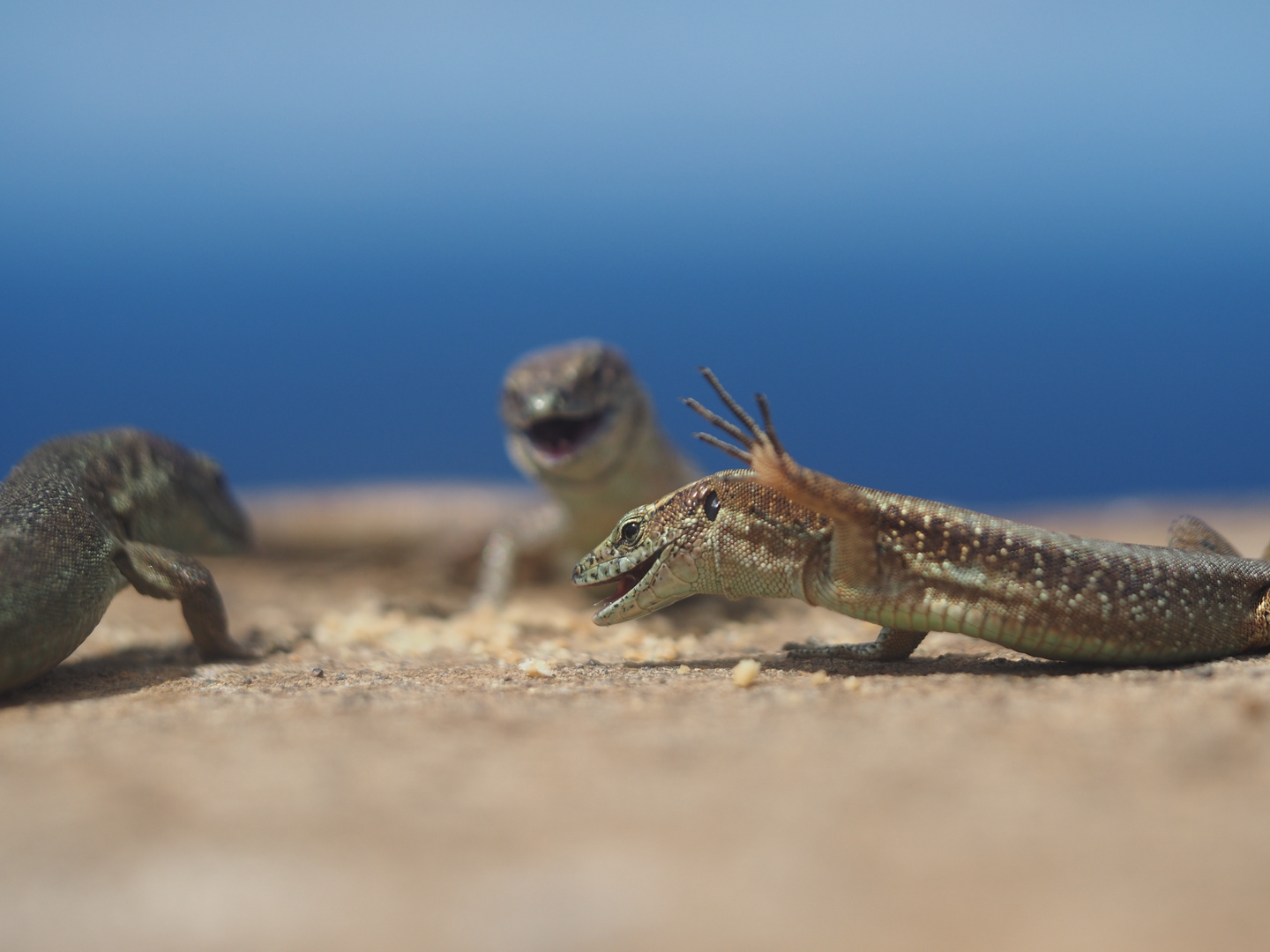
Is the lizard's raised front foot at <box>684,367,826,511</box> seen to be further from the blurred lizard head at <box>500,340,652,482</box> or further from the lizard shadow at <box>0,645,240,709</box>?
the blurred lizard head at <box>500,340,652,482</box>

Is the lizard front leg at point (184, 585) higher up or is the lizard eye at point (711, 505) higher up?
the lizard eye at point (711, 505)

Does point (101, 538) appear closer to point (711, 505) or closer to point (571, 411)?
point (711, 505)

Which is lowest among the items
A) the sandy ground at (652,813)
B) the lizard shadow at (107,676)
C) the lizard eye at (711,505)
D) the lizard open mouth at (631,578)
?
the lizard shadow at (107,676)

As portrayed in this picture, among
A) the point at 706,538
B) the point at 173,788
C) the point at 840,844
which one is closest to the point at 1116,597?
the point at 706,538

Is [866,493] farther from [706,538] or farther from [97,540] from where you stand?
[97,540]

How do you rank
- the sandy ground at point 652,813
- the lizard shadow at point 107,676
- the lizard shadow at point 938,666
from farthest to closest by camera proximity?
the lizard shadow at point 107,676
the lizard shadow at point 938,666
the sandy ground at point 652,813

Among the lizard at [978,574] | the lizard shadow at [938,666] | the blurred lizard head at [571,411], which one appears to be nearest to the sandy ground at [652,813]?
the lizard shadow at [938,666]

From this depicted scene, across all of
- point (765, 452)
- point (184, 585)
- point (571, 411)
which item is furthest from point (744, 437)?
point (571, 411)

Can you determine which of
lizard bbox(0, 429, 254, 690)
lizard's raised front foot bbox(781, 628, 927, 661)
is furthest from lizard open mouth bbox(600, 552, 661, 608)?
lizard bbox(0, 429, 254, 690)

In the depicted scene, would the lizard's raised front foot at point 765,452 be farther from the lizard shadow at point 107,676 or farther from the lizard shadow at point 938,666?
the lizard shadow at point 107,676
